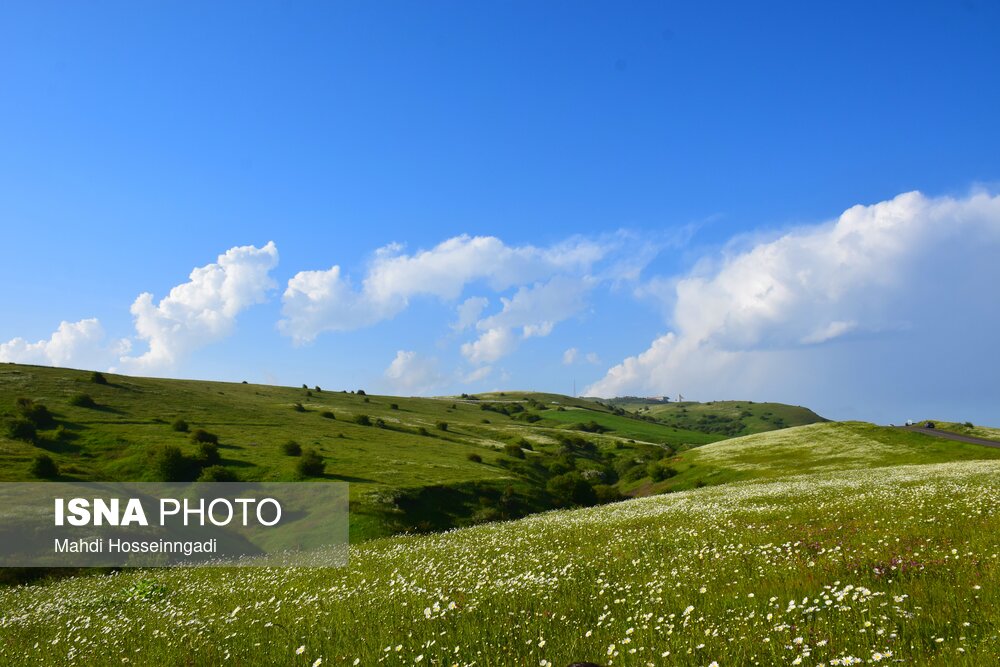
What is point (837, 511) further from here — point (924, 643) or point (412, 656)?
point (412, 656)

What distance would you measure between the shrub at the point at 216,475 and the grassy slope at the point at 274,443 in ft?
5.40

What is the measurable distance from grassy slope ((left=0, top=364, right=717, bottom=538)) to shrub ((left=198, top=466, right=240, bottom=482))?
1.64 metres

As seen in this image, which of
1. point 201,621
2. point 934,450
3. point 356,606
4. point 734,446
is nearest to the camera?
point 356,606

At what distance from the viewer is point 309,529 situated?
1668 inches

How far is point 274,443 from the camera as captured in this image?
72.6 m

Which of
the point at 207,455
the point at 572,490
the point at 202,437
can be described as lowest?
the point at 572,490

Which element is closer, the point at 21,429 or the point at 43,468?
the point at 43,468

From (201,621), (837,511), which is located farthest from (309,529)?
(837,511)

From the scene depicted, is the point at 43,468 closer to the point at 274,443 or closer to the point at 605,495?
the point at 274,443

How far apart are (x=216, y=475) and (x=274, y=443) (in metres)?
18.7

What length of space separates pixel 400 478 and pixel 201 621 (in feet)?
154

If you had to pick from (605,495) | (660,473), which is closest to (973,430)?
(660,473)

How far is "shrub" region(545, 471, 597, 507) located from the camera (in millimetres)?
64125
